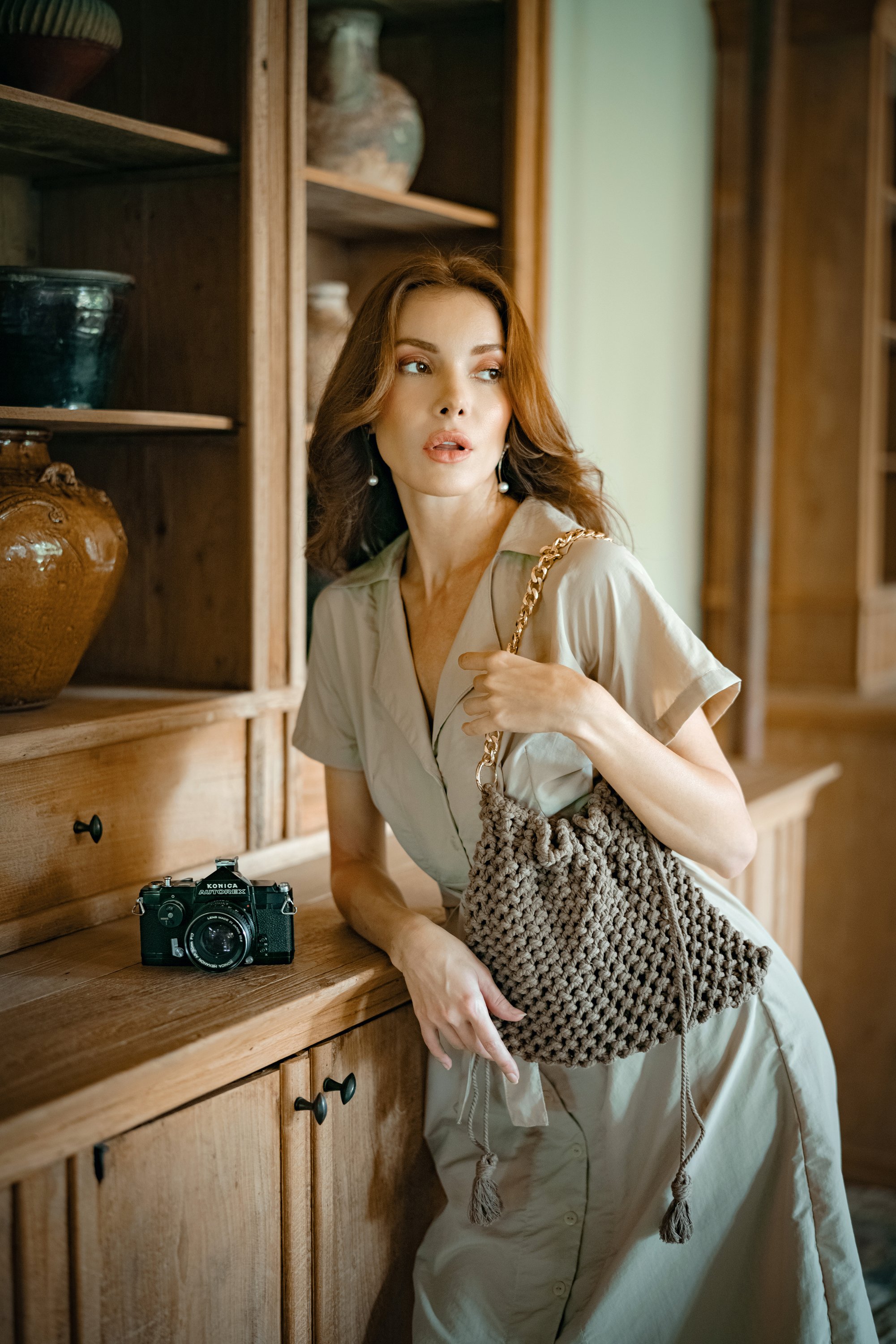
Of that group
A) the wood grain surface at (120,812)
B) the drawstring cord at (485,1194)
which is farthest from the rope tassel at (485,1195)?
the wood grain surface at (120,812)

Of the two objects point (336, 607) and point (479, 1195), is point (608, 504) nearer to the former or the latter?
point (336, 607)

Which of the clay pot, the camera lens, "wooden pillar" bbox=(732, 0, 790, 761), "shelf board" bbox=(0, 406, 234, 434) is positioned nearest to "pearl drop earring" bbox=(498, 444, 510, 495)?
"shelf board" bbox=(0, 406, 234, 434)

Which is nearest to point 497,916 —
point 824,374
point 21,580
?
point 21,580

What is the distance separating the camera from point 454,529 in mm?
1596

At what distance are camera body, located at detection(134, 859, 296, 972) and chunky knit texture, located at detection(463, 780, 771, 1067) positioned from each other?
24 cm

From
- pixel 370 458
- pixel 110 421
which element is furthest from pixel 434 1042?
pixel 110 421

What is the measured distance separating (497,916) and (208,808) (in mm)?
587

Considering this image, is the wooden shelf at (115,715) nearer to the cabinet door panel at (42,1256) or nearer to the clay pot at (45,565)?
the clay pot at (45,565)

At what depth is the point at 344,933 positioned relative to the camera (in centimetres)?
159

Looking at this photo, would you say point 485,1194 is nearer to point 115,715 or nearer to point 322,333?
point 115,715

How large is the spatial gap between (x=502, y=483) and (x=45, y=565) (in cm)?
59

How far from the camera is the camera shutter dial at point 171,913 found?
144 centimetres

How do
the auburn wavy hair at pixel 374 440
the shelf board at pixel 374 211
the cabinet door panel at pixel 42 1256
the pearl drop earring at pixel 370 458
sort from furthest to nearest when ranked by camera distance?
1. the shelf board at pixel 374 211
2. the pearl drop earring at pixel 370 458
3. the auburn wavy hair at pixel 374 440
4. the cabinet door panel at pixel 42 1256

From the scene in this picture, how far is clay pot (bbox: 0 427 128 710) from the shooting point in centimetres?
155
